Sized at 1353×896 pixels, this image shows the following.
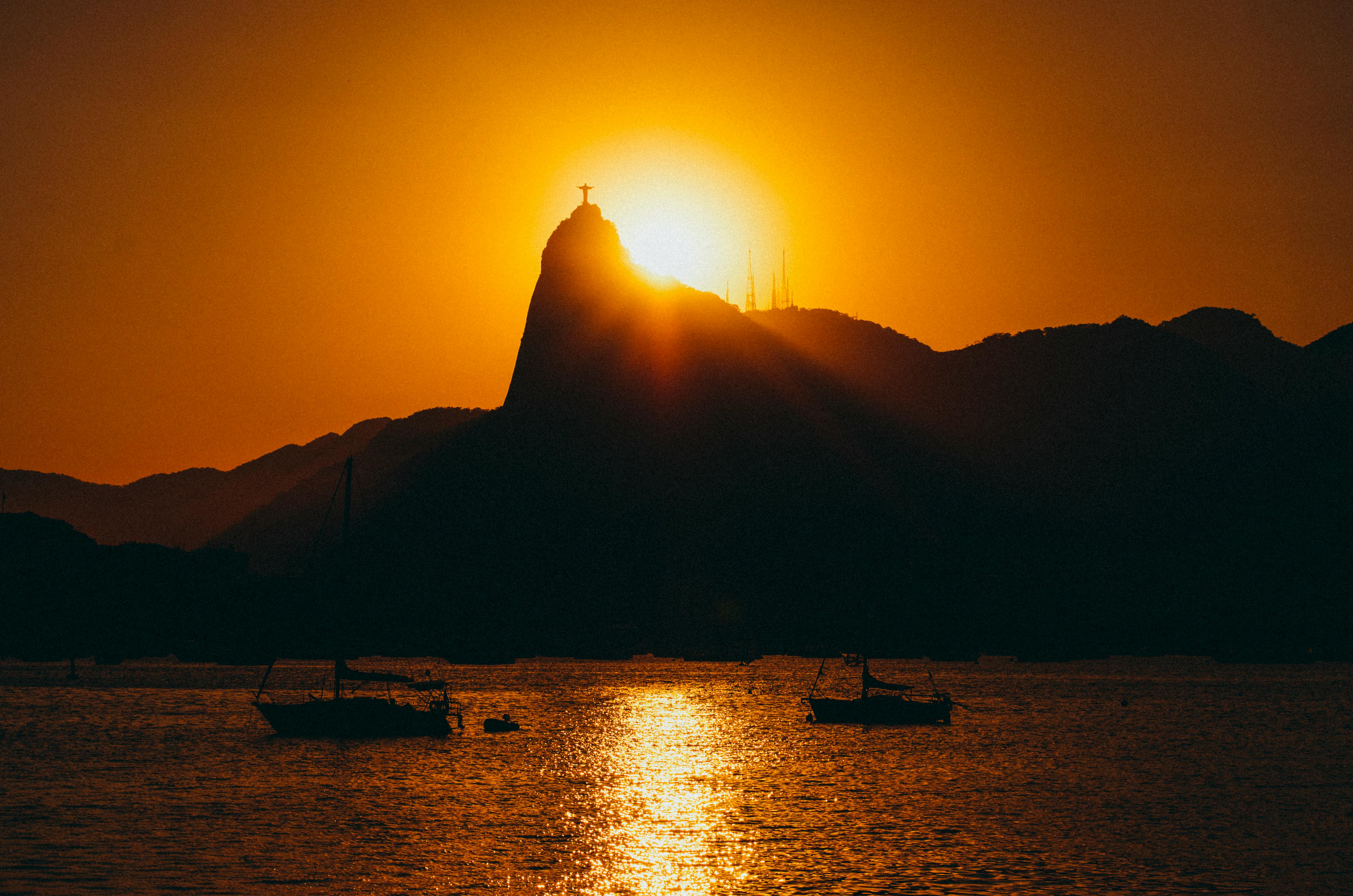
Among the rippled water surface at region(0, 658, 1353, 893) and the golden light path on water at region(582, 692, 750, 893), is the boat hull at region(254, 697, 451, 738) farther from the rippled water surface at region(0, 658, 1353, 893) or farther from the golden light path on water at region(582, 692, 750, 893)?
the golden light path on water at region(582, 692, 750, 893)

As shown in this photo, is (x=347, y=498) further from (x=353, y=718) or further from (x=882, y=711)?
(x=882, y=711)

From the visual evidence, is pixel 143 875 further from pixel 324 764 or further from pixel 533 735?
pixel 533 735

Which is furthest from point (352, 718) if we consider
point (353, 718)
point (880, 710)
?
point (880, 710)

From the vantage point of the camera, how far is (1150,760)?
96250 millimetres

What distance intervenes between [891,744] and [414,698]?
69.7 metres

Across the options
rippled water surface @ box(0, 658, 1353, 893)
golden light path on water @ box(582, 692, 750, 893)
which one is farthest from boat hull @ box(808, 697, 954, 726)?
golden light path on water @ box(582, 692, 750, 893)

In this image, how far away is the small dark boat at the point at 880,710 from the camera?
11662cm

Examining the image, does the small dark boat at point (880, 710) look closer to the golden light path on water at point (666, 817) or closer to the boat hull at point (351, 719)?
the golden light path on water at point (666, 817)

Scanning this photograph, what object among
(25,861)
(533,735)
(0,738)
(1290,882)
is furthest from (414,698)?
(1290,882)

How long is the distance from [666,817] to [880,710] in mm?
55737

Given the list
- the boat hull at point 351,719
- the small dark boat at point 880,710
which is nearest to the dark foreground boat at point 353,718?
the boat hull at point 351,719

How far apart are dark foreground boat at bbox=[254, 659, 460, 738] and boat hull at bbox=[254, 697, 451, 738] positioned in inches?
1.3

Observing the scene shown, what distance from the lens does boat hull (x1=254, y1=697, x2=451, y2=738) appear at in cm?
9944

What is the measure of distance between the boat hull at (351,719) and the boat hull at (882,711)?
1520 inches
